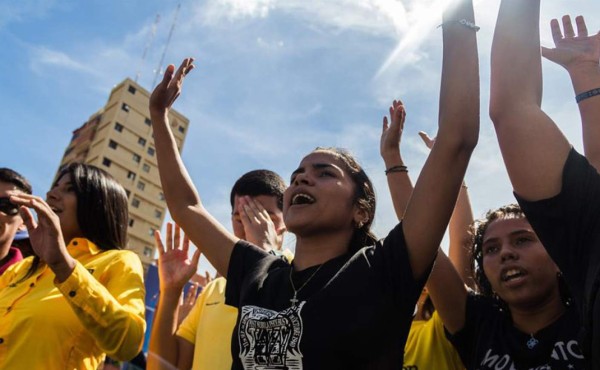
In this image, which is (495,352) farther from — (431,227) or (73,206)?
(73,206)

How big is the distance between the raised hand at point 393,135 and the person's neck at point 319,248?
595 millimetres

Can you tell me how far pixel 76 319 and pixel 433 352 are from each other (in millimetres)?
1771

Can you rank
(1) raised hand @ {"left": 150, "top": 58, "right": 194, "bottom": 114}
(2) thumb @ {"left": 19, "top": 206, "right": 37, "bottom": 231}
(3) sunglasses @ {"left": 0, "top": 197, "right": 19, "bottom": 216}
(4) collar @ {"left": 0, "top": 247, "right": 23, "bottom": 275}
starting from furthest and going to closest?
(4) collar @ {"left": 0, "top": 247, "right": 23, "bottom": 275}, (3) sunglasses @ {"left": 0, "top": 197, "right": 19, "bottom": 216}, (1) raised hand @ {"left": 150, "top": 58, "right": 194, "bottom": 114}, (2) thumb @ {"left": 19, "top": 206, "right": 37, "bottom": 231}

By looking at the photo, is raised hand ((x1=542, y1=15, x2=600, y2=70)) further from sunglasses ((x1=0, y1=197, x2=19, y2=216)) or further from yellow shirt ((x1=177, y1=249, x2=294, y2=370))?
sunglasses ((x1=0, y1=197, x2=19, y2=216))

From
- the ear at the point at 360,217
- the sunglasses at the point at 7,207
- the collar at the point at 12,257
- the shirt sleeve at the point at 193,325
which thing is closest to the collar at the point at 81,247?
the shirt sleeve at the point at 193,325

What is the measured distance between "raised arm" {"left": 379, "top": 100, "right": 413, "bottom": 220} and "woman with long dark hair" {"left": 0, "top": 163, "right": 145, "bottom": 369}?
1.41 metres

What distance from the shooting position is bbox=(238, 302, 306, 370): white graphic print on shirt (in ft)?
5.67

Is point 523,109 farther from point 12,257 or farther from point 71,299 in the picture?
point 12,257

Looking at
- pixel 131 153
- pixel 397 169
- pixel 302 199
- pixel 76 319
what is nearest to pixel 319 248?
pixel 302 199

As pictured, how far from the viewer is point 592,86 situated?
1785mm

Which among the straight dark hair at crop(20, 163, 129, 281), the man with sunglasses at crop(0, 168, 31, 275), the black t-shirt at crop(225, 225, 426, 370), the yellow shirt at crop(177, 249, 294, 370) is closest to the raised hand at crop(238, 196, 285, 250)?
the yellow shirt at crop(177, 249, 294, 370)

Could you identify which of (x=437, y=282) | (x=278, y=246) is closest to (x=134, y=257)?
(x=278, y=246)

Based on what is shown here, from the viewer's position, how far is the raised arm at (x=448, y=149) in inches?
68.1

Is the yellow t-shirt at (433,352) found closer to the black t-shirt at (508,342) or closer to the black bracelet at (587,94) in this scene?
the black t-shirt at (508,342)
